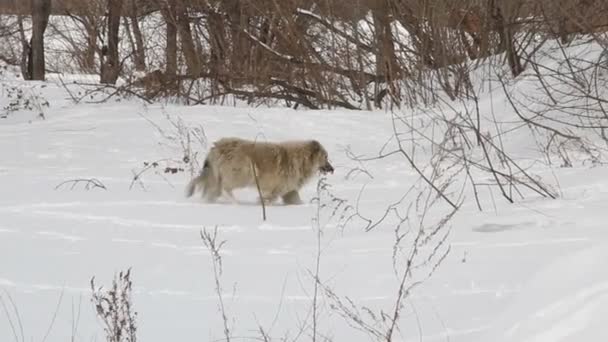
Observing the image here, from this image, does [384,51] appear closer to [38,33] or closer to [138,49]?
[138,49]

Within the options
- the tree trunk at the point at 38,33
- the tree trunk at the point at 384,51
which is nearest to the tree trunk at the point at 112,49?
the tree trunk at the point at 38,33

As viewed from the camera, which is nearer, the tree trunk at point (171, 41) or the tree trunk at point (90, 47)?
the tree trunk at point (171, 41)

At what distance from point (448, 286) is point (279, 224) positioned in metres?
2.38

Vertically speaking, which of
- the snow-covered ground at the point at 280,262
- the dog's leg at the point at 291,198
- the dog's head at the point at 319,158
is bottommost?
the dog's leg at the point at 291,198

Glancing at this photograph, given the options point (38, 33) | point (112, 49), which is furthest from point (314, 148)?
point (38, 33)

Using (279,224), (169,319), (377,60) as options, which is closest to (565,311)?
(169,319)

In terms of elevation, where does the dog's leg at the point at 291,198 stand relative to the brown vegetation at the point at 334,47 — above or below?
below

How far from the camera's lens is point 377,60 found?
14.5 metres

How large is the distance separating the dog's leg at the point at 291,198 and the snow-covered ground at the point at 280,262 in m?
0.34

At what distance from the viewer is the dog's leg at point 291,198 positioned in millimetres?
8141

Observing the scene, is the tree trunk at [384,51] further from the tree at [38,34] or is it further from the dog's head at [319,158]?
the tree at [38,34]

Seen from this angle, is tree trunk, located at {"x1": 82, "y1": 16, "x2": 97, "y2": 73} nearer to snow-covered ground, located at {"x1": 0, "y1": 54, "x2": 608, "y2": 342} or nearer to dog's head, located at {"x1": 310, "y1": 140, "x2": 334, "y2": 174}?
snow-covered ground, located at {"x1": 0, "y1": 54, "x2": 608, "y2": 342}

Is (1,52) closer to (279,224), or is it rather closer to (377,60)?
(377,60)

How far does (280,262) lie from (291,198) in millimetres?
3005
